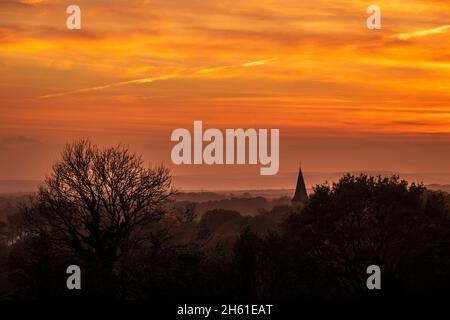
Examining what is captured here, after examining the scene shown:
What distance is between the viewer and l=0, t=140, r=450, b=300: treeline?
4147 cm

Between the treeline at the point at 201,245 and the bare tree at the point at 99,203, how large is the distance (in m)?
0.07

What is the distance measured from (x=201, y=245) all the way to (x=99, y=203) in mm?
6505

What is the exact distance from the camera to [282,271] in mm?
51594

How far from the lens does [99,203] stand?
143 feet

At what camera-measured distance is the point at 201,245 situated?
44.8m

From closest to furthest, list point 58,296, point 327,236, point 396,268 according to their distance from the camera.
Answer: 1. point 58,296
2. point 396,268
3. point 327,236

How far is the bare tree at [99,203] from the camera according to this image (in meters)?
42.9

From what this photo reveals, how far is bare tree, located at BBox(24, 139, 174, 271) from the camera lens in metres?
42.9

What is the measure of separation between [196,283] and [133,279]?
12.0 feet

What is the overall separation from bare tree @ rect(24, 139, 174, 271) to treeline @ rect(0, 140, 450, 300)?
72 millimetres
